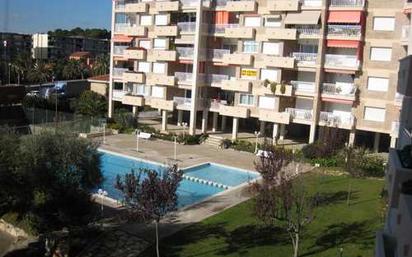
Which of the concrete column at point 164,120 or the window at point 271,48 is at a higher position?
the window at point 271,48

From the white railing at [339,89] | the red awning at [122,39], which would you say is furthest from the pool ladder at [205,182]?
the red awning at [122,39]

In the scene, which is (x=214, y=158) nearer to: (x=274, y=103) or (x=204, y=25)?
(x=274, y=103)

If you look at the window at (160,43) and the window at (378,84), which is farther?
the window at (160,43)

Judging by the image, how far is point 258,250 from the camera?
69.6 feet

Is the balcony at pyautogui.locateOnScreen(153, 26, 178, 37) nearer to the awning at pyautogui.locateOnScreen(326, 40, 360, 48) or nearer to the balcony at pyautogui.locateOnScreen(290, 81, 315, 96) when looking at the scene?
the balcony at pyautogui.locateOnScreen(290, 81, 315, 96)

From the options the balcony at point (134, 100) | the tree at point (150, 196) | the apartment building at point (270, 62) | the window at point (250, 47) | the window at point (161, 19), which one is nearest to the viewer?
the tree at point (150, 196)

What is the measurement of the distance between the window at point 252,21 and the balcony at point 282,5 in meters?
2.31

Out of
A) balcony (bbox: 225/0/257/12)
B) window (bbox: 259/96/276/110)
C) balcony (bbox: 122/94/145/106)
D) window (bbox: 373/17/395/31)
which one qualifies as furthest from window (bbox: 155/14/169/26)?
window (bbox: 373/17/395/31)

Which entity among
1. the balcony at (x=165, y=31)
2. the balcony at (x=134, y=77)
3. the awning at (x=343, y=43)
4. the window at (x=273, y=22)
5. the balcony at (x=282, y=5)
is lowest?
the balcony at (x=134, y=77)

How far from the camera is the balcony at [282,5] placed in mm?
43225

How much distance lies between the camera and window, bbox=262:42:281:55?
4512cm

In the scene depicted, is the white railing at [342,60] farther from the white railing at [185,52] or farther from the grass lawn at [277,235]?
the grass lawn at [277,235]

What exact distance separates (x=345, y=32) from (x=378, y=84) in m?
4.89

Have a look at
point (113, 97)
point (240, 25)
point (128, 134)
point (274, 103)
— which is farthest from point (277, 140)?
point (113, 97)
